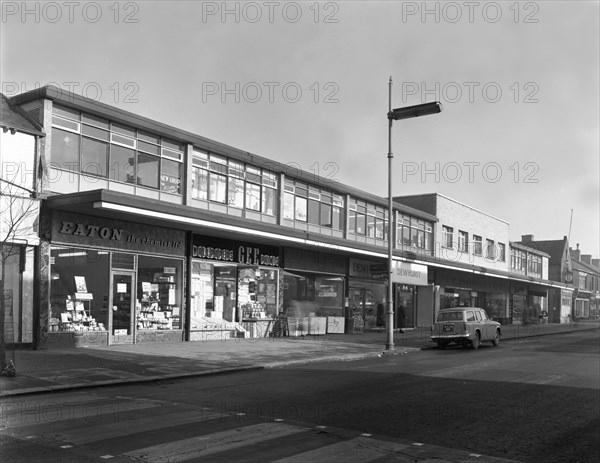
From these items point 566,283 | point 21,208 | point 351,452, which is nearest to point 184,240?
point 21,208

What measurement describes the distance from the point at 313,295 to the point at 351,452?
71.7ft

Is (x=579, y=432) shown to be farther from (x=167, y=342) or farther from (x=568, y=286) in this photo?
(x=568, y=286)

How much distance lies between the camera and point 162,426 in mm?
8016

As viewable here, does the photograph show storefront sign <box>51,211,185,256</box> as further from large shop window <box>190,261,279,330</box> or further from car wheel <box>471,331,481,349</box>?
car wheel <box>471,331,481,349</box>

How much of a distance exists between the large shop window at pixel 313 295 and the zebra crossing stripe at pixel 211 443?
18805 millimetres

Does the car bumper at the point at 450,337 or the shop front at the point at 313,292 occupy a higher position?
the shop front at the point at 313,292

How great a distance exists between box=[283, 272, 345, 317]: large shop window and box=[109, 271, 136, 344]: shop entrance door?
8.66m

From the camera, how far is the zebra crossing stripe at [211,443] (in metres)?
6.55

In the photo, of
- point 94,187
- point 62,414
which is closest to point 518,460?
point 62,414

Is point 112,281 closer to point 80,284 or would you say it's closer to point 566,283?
point 80,284

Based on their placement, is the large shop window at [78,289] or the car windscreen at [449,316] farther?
the car windscreen at [449,316]

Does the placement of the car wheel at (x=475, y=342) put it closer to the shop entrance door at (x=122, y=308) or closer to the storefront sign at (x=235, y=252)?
the storefront sign at (x=235, y=252)

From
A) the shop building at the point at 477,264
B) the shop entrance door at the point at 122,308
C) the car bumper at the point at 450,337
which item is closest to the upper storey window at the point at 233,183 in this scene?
the shop entrance door at the point at 122,308

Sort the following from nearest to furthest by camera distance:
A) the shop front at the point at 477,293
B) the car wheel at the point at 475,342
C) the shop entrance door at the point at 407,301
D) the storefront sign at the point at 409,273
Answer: the car wheel at the point at 475,342 → the storefront sign at the point at 409,273 → the shop entrance door at the point at 407,301 → the shop front at the point at 477,293
